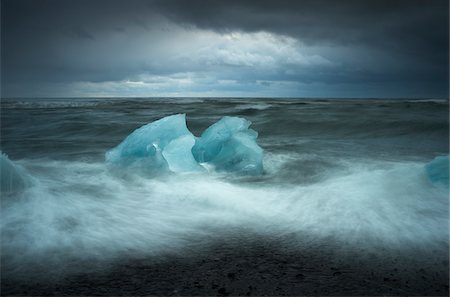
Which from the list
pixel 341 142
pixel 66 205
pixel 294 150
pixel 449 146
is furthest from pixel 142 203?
pixel 449 146

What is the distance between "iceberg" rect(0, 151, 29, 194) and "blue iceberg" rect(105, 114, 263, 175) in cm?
156

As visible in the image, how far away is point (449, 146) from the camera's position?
25.9 ft

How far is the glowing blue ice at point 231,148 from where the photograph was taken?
4.96 meters

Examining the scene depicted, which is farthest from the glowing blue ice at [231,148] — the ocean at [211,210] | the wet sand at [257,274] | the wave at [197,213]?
the wet sand at [257,274]

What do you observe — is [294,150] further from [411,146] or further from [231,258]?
[231,258]

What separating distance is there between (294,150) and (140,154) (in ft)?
12.0

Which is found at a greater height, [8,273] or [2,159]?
[2,159]

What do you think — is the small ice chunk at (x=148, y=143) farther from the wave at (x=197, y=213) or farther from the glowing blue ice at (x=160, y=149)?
the wave at (x=197, y=213)

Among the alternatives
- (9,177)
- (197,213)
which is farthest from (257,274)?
(9,177)

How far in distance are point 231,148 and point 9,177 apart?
2939 mm

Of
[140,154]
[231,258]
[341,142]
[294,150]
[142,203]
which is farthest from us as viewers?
[341,142]

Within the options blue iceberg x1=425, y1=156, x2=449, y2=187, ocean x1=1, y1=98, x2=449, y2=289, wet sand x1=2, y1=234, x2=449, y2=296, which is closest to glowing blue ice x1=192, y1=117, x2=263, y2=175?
ocean x1=1, y1=98, x2=449, y2=289

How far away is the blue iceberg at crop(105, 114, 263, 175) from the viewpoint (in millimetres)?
4891

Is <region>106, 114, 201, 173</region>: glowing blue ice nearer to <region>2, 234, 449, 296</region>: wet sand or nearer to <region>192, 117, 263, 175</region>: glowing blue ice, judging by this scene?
<region>192, 117, 263, 175</region>: glowing blue ice
